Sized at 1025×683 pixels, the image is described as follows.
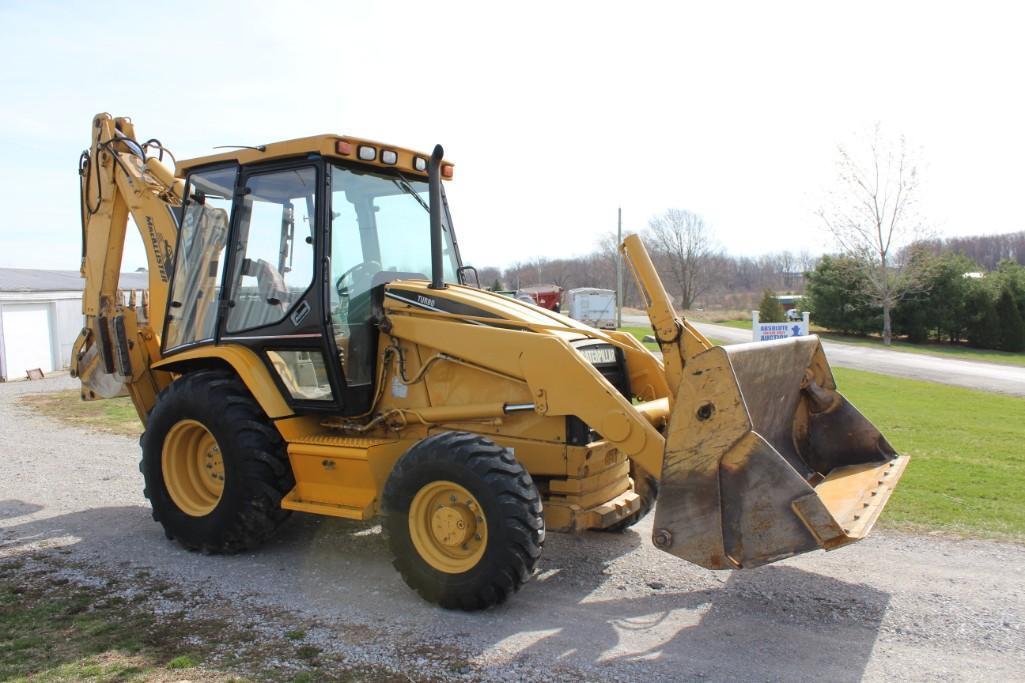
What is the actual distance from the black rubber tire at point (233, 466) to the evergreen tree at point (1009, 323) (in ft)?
125

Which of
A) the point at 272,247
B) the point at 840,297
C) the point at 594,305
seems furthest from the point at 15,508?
the point at 840,297

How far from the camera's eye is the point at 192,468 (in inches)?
257

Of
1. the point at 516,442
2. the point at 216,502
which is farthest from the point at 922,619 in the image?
the point at 216,502

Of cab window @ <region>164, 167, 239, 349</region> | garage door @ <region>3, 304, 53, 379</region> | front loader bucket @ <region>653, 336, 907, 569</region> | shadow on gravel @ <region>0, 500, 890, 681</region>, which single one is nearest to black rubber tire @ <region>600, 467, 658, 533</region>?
shadow on gravel @ <region>0, 500, 890, 681</region>

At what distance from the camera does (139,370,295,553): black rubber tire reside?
19.4 ft

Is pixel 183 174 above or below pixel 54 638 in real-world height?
above

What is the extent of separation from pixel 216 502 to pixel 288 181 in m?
2.54

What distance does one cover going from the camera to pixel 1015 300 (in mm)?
36188

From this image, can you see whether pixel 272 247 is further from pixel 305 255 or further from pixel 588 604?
pixel 588 604

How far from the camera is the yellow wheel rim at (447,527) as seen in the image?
5.01m

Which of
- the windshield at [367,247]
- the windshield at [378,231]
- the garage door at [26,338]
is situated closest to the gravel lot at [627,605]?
the windshield at [367,247]

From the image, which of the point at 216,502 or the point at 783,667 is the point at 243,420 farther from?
the point at 783,667

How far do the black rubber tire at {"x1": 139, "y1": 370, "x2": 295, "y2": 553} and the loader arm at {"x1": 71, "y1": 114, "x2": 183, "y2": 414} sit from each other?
118 centimetres

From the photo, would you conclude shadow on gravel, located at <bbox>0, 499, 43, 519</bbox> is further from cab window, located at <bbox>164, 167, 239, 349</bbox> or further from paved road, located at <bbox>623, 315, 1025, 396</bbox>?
paved road, located at <bbox>623, 315, 1025, 396</bbox>
